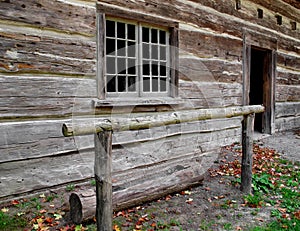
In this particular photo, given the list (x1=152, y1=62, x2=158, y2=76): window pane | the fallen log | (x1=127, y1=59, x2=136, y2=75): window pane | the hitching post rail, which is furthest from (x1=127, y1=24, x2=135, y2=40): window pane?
the fallen log

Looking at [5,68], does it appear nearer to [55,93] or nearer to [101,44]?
[55,93]

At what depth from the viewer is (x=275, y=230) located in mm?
3221

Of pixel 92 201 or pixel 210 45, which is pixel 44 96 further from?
pixel 210 45

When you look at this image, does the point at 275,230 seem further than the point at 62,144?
No

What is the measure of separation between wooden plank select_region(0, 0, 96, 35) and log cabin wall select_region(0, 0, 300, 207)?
13 mm

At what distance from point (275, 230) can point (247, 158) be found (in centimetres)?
125

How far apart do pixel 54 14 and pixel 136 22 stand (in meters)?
1.49

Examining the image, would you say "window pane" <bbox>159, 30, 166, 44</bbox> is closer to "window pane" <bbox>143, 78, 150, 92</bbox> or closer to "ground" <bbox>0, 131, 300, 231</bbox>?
"window pane" <bbox>143, 78, 150, 92</bbox>

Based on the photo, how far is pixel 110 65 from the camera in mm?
4719

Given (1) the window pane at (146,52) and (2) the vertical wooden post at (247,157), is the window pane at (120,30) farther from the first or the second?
(2) the vertical wooden post at (247,157)

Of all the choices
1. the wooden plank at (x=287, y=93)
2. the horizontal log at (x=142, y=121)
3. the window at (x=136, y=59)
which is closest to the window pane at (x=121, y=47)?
the window at (x=136, y=59)

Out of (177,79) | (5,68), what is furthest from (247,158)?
(5,68)

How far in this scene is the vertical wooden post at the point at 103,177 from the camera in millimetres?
2642

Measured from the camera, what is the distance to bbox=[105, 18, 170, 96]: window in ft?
15.4
